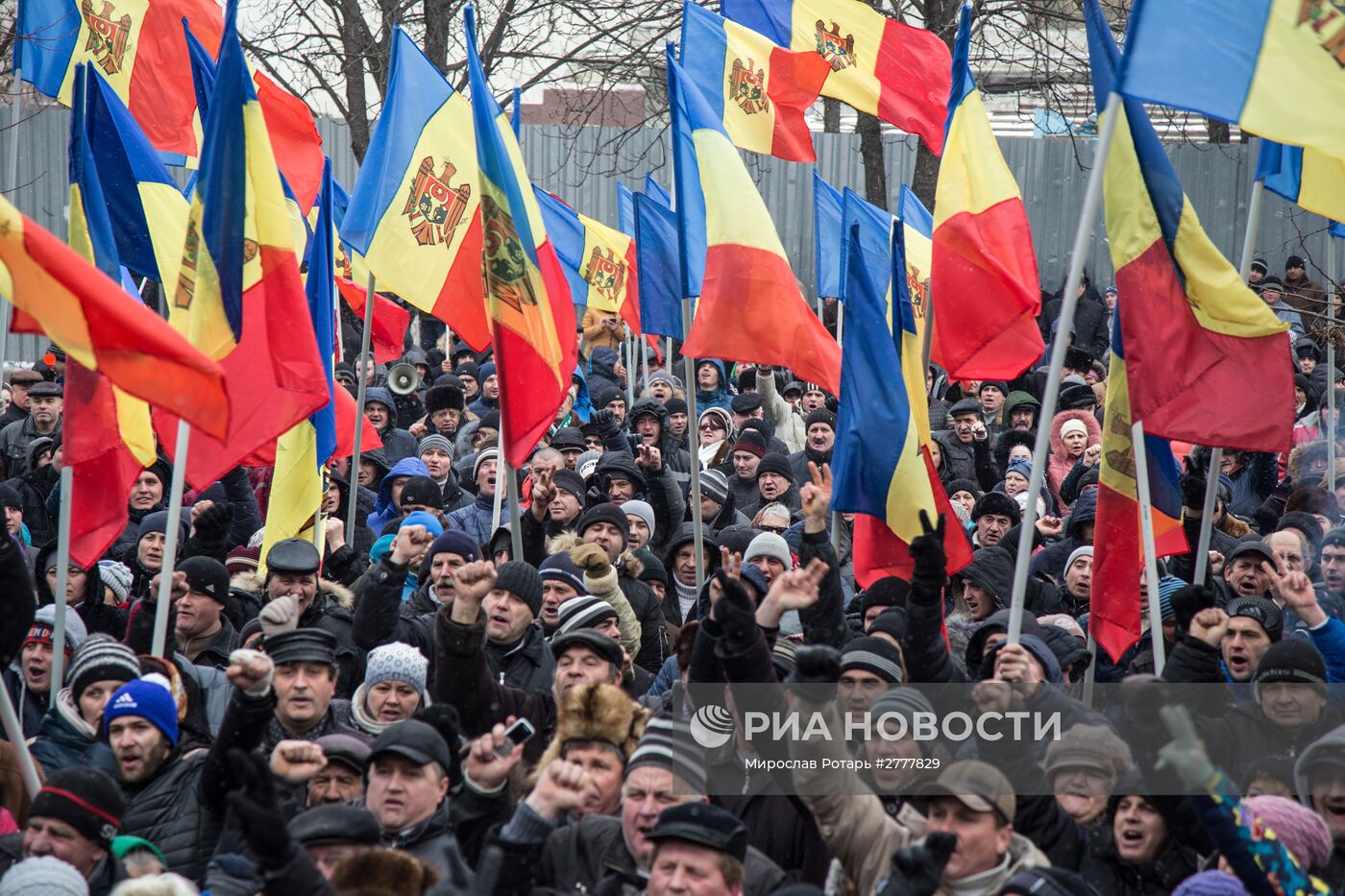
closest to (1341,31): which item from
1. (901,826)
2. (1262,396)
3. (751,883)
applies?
(1262,396)

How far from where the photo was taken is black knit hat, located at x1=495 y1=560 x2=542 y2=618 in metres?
6.06

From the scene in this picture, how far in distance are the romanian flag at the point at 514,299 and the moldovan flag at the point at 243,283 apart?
91 cm

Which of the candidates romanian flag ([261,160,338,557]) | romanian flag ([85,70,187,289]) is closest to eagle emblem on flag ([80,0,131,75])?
romanian flag ([85,70,187,289])

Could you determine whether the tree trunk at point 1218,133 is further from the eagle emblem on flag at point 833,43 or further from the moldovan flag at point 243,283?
the moldovan flag at point 243,283

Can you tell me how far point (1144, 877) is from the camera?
14.7 ft

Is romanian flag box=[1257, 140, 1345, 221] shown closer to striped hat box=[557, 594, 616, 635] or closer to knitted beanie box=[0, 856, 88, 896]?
striped hat box=[557, 594, 616, 635]

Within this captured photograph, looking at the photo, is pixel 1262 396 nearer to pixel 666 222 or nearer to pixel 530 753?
pixel 530 753

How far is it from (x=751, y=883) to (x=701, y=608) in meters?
2.50

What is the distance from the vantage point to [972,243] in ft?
22.9

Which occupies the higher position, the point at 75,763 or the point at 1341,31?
the point at 1341,31

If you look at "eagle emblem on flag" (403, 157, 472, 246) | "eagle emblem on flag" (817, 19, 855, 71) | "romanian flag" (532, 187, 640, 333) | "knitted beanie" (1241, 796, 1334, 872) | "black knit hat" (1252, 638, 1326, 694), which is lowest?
"knitted beanie" (1241, 796, 1334, 872)

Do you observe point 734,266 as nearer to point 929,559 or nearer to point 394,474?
point 929,559

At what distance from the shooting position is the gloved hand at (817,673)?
3.99 m

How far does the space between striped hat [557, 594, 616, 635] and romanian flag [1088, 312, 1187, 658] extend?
1.93 meters
